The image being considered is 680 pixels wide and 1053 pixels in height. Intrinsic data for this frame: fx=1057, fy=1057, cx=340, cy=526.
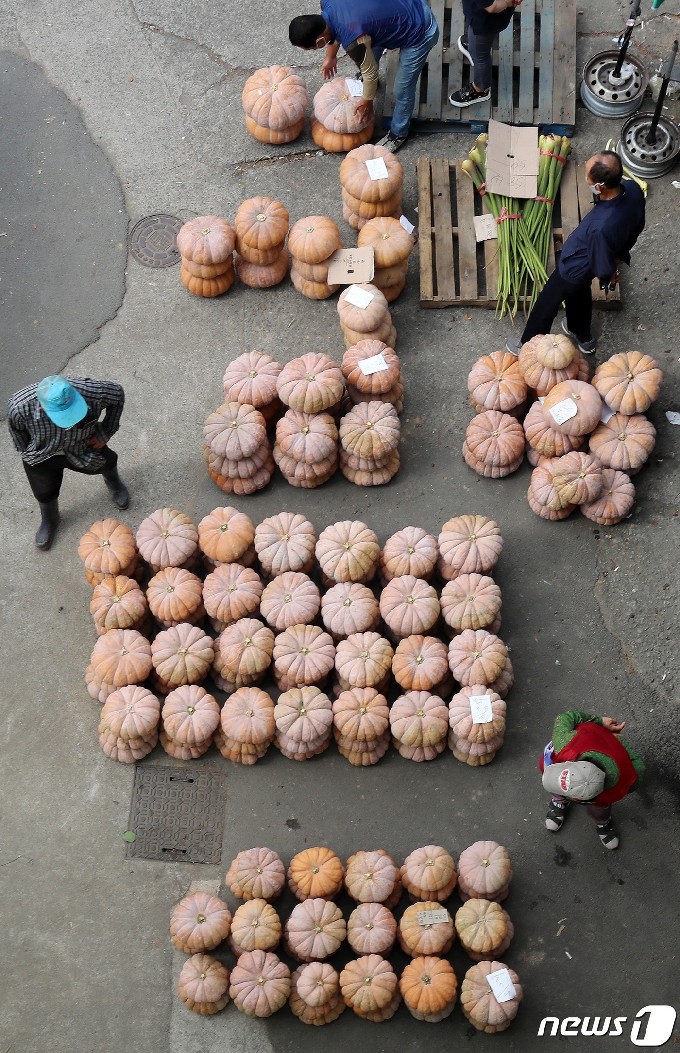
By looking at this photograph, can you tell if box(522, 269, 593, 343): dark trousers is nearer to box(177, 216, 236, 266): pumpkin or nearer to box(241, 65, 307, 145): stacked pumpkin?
box(177, 216, 236, 266): pumpkin

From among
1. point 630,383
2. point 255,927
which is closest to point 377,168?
point 630,383

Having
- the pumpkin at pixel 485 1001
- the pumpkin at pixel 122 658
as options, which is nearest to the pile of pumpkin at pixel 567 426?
the pumpkin at pixel 122 658

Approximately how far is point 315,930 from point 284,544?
278 cm

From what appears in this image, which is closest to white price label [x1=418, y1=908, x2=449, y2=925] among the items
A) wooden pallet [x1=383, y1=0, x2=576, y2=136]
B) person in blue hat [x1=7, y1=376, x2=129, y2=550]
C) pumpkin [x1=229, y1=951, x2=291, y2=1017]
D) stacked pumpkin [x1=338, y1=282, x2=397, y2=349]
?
pumpkin [x1=229, y1=951, x2=291, y2=1017]

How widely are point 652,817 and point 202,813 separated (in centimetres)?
328

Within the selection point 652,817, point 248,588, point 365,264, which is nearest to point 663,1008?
point 652,817

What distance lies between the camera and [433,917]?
7.05 metres

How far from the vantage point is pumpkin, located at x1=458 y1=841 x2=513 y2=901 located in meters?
7.17

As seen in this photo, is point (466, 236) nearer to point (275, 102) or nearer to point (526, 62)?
point (526, 62)

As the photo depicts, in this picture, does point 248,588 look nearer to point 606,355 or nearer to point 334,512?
point 334,512

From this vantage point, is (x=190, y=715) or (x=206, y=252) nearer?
(x=190, y=715)

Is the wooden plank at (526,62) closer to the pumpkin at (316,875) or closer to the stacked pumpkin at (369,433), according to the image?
the stacked pumpkin at (369,433)

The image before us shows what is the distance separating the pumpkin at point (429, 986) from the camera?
22.7ft

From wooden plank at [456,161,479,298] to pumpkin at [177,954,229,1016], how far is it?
5.85 metres
